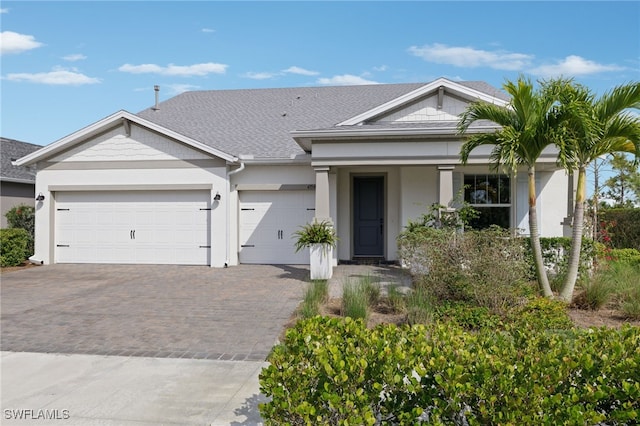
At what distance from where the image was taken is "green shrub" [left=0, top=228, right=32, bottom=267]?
13.4 m

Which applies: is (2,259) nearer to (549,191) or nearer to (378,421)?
(378,421)

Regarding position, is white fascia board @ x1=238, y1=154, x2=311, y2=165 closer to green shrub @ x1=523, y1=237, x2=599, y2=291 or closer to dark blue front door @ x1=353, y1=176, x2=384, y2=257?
dark blue front door @ x1=353, y1=176, x2=384, y2=257

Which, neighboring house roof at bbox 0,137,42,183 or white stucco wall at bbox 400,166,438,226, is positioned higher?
neighboring house roof at bbox 0,137,42,183

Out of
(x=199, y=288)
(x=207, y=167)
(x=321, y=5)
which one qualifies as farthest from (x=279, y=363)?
(x=207, y=167)

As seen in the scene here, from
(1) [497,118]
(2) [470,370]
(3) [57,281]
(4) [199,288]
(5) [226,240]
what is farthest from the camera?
(5) [226,240]

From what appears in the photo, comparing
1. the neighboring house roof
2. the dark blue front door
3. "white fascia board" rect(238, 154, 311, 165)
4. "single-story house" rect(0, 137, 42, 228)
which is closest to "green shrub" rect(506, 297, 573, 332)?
the dark blue front door

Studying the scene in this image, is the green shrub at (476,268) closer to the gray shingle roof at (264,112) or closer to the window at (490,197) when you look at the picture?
the window at (490,197)

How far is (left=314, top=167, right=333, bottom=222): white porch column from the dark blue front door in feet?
9.33

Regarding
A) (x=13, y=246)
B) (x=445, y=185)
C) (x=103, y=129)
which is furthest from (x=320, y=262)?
(x=13, y=246)

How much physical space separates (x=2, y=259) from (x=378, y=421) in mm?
14531

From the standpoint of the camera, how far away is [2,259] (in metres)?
13.3

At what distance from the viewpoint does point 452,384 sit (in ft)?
8.87

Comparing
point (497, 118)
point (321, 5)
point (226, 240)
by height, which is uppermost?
point (321, 5)

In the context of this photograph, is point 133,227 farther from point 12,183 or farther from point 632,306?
point 632,306
